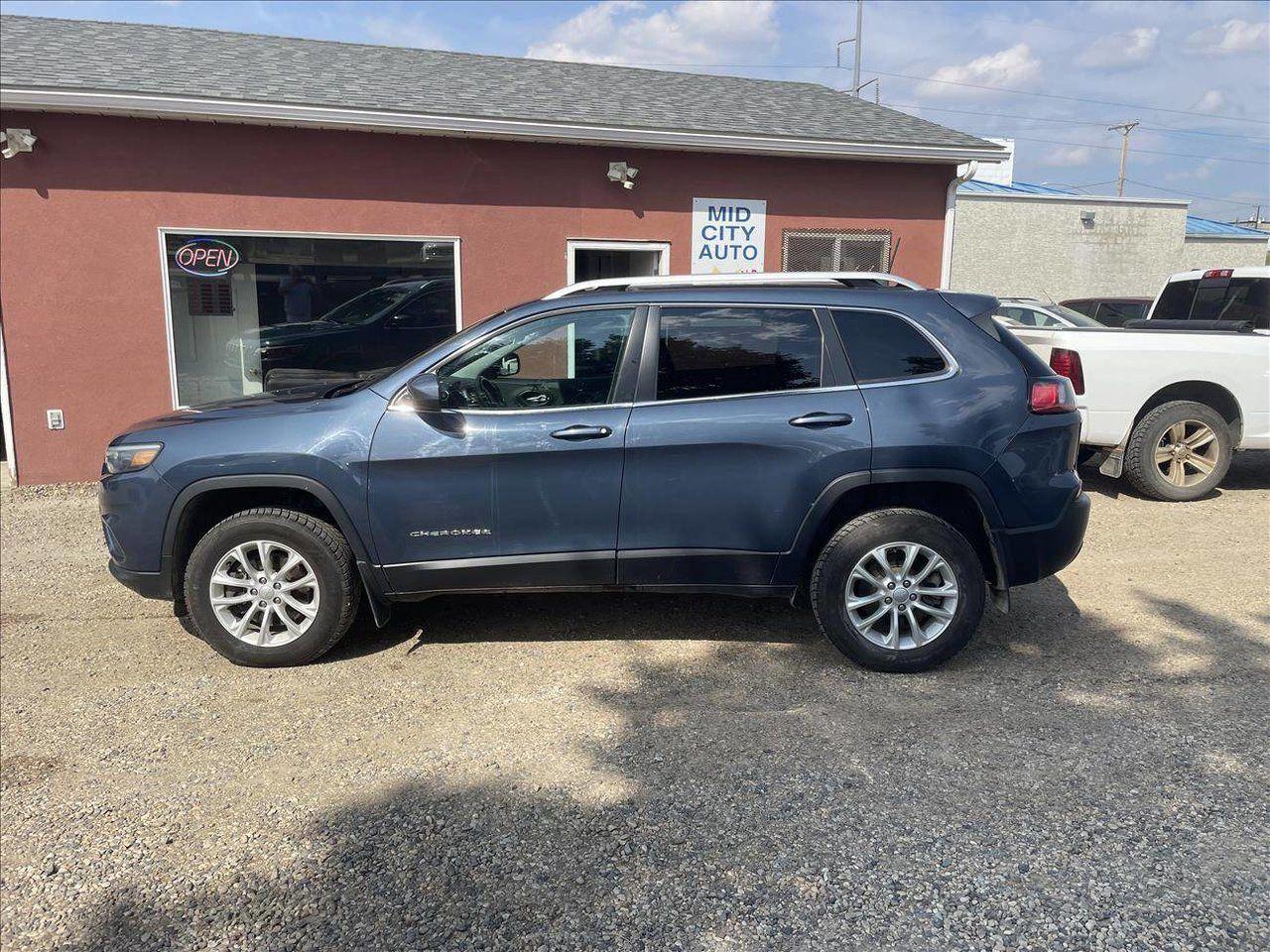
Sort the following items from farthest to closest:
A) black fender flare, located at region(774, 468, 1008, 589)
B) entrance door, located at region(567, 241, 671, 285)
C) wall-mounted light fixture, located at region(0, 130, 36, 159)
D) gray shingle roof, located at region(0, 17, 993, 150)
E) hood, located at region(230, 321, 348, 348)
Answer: entrance door, located at region(567, 241, 671, 285), hood, located at region(230, 321, 348, 348), gray shingle roof, located at region(0, 17, 993, 150), wall-mounted light fixture, located at region(0, 130, 36, 159), black fender flare, located at region(774, 468, 1008, 589)

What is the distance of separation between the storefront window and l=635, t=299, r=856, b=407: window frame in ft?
16.4

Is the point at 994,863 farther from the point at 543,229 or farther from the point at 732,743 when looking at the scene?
the point at 543,229

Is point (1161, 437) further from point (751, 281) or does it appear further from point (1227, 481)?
point (751, 281)

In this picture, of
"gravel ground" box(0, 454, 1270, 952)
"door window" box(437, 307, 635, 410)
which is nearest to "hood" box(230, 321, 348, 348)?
"gravel ground" box(0, 454, 1270, 952)

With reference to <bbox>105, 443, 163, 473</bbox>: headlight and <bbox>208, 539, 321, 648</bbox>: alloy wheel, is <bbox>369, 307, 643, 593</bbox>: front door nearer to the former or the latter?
<bbox>208, 539, 321, 648</bbox>: alloy wheel

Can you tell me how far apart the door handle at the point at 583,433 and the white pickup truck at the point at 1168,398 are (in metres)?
4.77

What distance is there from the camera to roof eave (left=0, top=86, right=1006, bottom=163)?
25.5 ft

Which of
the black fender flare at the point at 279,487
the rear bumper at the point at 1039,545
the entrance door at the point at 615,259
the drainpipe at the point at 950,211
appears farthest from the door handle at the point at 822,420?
the drainpipe at the point at 950,211

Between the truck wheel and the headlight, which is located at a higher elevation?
the headlight

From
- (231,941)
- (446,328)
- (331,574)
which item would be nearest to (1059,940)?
(231,941)

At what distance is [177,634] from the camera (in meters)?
4.96

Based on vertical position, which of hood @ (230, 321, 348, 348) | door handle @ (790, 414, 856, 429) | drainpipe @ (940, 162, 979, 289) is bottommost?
door handle @ (790, 414, 856, 429)

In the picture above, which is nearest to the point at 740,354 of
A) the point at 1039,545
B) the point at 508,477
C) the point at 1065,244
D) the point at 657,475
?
the point at 657,475

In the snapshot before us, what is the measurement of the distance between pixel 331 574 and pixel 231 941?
76.8 inches
